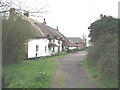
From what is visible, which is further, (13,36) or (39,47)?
(39,47)

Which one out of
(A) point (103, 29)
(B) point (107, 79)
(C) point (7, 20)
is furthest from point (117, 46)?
(C) point (7, 20)

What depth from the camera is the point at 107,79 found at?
6.82 metres

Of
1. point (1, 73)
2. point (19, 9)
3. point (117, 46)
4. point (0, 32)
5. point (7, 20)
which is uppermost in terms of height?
point (19, 9)

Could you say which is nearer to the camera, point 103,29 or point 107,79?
point 107,79

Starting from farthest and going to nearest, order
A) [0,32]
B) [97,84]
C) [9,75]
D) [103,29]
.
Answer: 1. [103,29]
2. [9,75]
3. [97,84]
4. [0,32]

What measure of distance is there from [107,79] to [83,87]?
1.42m

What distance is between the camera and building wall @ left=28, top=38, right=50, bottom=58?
19.8 metres

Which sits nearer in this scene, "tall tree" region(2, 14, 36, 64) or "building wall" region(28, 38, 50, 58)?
"tall tree" region(2, 14, 36, 64)

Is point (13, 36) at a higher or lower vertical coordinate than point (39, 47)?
higher

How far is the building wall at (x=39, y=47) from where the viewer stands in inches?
778

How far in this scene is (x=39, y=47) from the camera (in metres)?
21.5

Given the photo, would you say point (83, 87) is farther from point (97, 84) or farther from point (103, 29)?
point (103, 29)

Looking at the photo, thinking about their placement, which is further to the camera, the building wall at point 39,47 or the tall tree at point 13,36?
the building wall at point 39,47

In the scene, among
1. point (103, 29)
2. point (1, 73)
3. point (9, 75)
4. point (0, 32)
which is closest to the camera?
point (0, 32)
